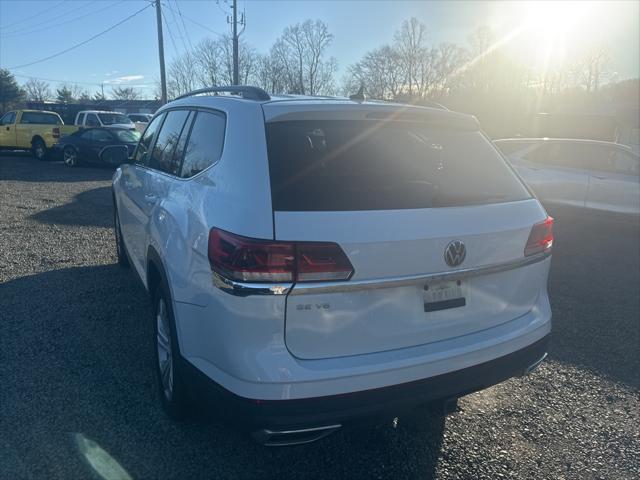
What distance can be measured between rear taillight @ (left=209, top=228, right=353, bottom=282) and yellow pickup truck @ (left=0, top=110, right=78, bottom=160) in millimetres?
20363

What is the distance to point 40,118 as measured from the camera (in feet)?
67.9

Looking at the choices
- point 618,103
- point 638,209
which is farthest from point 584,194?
point 618,103

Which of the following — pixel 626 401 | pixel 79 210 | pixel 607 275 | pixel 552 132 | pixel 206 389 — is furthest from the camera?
pixel 552 132

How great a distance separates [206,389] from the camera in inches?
94.0

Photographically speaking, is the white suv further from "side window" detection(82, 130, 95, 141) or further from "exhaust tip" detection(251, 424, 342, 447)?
"side window" detection(82, 130, 95, 141)

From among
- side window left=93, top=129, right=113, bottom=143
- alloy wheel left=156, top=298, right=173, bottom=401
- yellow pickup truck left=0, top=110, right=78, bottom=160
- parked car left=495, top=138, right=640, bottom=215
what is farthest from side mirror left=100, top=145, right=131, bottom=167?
yellow pickup truck left=0, top=110, right=78, bottom=160

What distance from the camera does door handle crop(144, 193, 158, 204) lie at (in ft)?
11.5

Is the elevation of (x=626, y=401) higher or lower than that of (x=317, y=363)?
lower

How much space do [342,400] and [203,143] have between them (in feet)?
5.41

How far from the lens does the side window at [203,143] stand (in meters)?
2.80

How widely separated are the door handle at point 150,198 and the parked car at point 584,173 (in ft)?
22.4

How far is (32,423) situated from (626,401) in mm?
3711

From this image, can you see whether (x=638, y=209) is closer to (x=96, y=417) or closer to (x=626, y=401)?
(x=626, y=401)

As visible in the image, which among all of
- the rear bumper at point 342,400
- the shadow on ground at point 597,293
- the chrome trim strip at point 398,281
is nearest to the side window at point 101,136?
the shadow on ground at point 597,293
